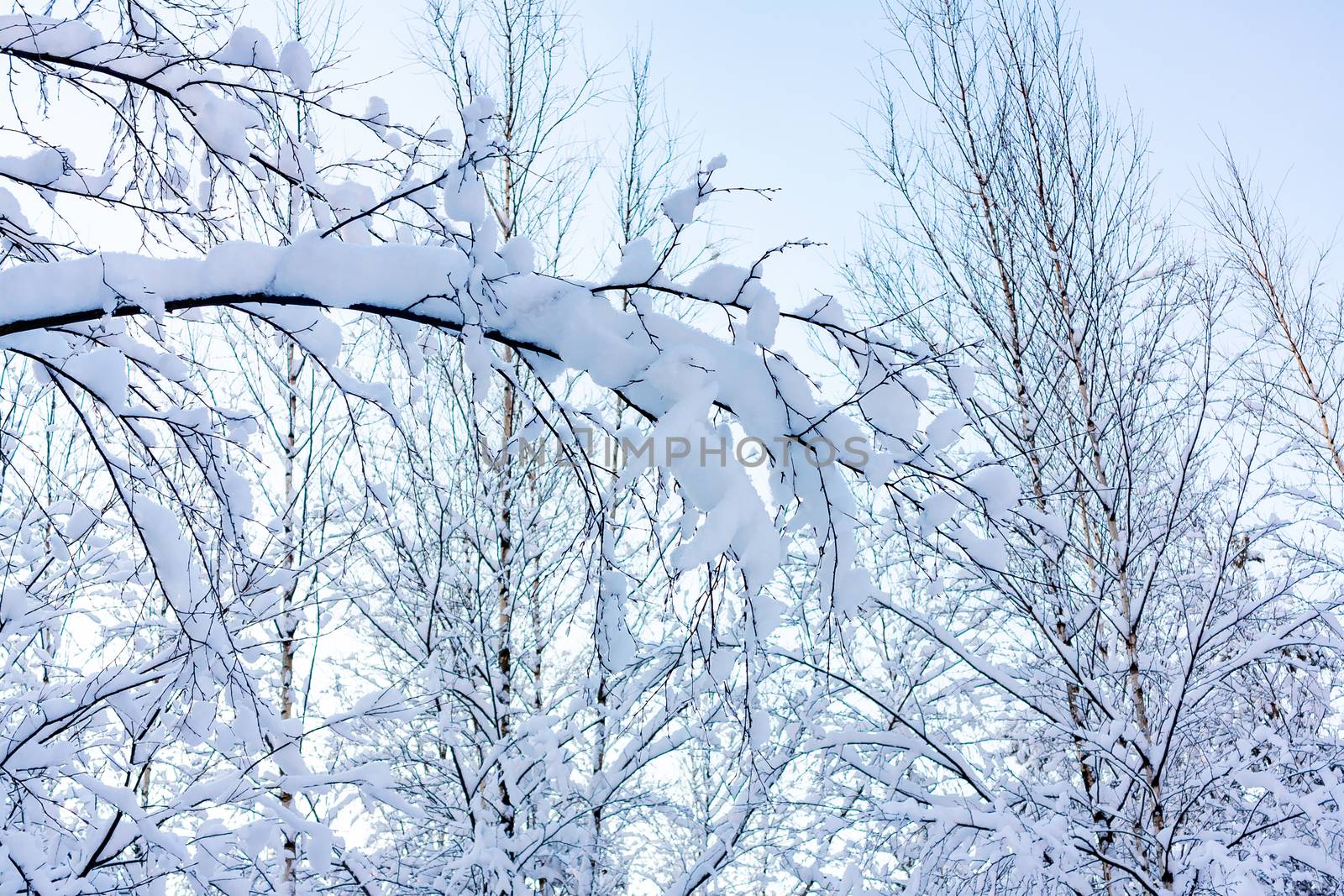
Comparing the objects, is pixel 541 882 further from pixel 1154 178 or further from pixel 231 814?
pixel 1154 178

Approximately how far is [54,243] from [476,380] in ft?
5.37

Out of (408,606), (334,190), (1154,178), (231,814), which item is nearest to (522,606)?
(408,606)

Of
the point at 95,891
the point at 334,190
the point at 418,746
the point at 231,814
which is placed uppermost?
the point at 334,190

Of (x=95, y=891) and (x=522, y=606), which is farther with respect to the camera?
(x=522, y=606)

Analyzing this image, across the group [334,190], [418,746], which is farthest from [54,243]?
[418,746]

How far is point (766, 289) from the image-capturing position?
167cm

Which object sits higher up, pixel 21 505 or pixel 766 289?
pixel 21 505

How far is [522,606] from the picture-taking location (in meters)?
5.41

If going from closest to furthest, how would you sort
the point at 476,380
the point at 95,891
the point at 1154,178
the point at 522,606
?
the point at 476,380 → the point at 95,891 → the point at 1154,178 → the point at 522,606

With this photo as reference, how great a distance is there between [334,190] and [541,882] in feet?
13.1

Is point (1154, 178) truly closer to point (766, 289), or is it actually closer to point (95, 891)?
point (766, 289)

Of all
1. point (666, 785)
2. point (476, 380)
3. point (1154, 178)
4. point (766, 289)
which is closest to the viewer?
point (766, 289)

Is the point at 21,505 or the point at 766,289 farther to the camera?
the point at 21,505

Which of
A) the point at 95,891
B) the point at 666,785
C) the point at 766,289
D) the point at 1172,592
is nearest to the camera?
the point at 766,289
